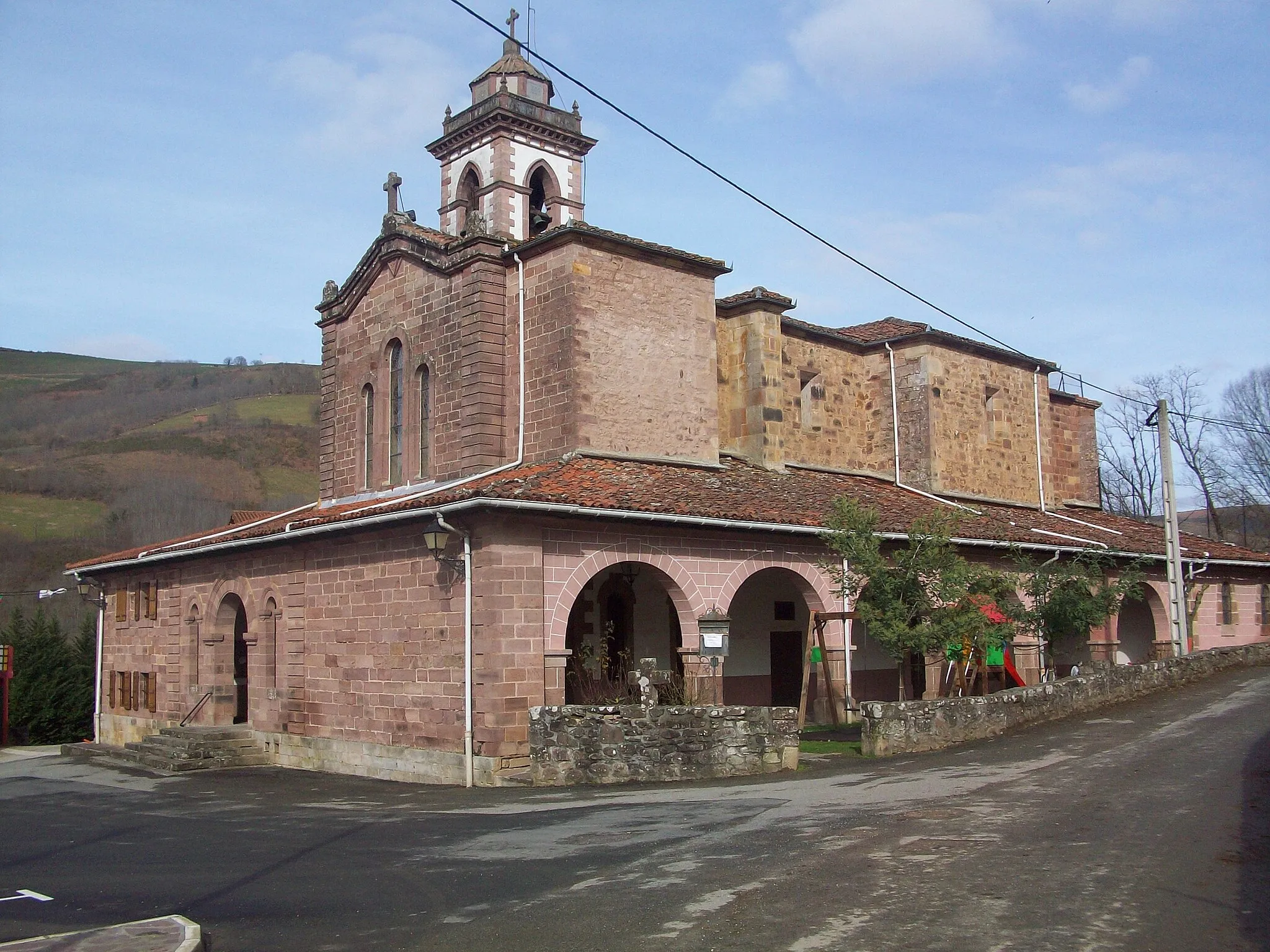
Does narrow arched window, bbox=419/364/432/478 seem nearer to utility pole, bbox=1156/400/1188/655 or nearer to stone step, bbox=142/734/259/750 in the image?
stone step, bbox=142/734/259/750

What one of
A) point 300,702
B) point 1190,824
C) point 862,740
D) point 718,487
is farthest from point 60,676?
point 1190,824

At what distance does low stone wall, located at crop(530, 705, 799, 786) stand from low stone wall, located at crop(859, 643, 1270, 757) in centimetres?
135

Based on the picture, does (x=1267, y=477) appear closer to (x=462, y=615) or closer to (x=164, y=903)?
(x=462, y=615)

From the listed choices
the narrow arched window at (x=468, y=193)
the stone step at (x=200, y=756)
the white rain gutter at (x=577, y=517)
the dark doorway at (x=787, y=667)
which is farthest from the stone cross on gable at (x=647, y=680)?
the narrow arched window at (x=468, y=193)

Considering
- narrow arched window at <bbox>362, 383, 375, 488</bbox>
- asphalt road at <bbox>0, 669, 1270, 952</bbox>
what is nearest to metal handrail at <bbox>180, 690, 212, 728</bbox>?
narrow arched window at <bbox>362, 383, 375, 488</bbox>

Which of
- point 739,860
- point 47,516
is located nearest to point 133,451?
point 47,516

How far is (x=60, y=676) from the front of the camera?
30.9 meters

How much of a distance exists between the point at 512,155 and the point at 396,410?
226 inches

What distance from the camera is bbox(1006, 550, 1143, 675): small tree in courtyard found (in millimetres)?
18844

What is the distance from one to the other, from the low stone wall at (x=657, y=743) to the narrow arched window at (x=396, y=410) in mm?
8558

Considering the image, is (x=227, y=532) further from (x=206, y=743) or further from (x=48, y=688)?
(x=48, y=688)

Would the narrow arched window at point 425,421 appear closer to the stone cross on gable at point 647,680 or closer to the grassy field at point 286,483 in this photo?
the stone cross on gable at point 647,680

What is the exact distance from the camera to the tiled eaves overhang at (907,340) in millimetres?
24234

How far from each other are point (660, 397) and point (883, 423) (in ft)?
25.3
